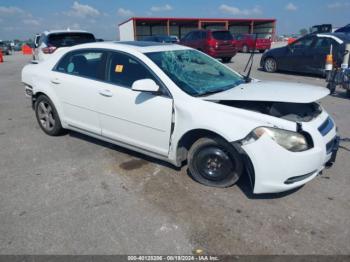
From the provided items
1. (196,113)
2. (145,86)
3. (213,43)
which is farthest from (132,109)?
(213,43)

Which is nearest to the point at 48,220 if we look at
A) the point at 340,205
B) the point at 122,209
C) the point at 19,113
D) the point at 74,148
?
the point at 122,209

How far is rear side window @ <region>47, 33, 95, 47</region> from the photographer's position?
10242 millimetres

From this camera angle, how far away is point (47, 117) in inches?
193

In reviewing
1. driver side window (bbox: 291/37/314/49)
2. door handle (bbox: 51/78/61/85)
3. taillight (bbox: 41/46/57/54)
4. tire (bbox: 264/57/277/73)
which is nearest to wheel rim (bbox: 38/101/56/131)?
door handle (bbox: 51/78/61/85)

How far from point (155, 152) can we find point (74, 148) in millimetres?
1630

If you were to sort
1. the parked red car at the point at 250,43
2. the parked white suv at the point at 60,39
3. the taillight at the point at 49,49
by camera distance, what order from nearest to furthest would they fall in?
the taillight at the point at 49,49
the parked white suv at the point at 60,39
the parked red car at the point at 250,43

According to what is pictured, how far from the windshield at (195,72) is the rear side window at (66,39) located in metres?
7.48

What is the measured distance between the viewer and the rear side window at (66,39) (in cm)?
1024

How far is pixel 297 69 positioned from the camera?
1090 cm

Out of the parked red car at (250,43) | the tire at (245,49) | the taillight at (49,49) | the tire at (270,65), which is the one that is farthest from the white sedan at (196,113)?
the tire at (245,49)

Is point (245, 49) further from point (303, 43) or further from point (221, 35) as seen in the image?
point (303, 43)

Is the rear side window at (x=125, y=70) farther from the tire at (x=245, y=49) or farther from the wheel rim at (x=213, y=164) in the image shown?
the tire at (x=245, y=49)

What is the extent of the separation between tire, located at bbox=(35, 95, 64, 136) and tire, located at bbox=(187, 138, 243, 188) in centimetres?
256

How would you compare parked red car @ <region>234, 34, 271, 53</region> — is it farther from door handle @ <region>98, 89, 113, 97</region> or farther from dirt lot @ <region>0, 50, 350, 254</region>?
door handle @ <region>98, 89, 113, 97</region>
